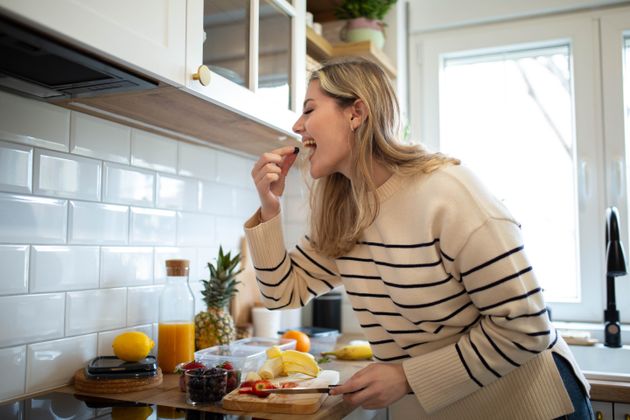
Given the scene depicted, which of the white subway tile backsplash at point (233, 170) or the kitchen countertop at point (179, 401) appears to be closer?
the kitchen countertop at point (179, 401)

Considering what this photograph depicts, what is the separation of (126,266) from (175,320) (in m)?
0.20

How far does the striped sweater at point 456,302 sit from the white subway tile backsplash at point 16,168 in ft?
2.48

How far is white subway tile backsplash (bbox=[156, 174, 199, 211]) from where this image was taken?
Result: 1687 mm

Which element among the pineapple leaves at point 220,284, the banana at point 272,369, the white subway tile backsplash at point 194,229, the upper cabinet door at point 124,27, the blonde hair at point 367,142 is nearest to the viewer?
the upper cabinet door at point 124,27

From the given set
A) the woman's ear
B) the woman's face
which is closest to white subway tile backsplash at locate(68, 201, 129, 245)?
the woman's face

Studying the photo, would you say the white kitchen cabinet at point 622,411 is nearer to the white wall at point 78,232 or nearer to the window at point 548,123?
the window at point 548,123

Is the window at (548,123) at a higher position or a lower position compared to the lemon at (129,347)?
higher

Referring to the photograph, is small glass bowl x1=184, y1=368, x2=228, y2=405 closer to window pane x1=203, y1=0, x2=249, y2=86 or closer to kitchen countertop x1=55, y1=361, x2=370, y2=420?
kitchen countertop x1=55, y1=361, x2=370, y2=420

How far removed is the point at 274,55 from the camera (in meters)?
1.60

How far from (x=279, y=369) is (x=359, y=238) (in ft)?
1.28

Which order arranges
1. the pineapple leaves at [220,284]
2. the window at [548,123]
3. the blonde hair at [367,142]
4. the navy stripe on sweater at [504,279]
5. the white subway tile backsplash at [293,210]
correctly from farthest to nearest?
the white subway tile backsplash at [293,210]
the window at [548,123]
the pineapple leaves at [220,284]
the blonde hair at [367,142]
the navy stripe on sweater at [504,279]

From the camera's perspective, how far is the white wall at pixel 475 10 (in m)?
2.32

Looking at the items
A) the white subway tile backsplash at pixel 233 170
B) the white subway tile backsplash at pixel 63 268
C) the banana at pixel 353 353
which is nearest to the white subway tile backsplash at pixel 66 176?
the white subway tile backsplash at pixel 63 268

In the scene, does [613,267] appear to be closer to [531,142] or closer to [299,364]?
[531,142]
